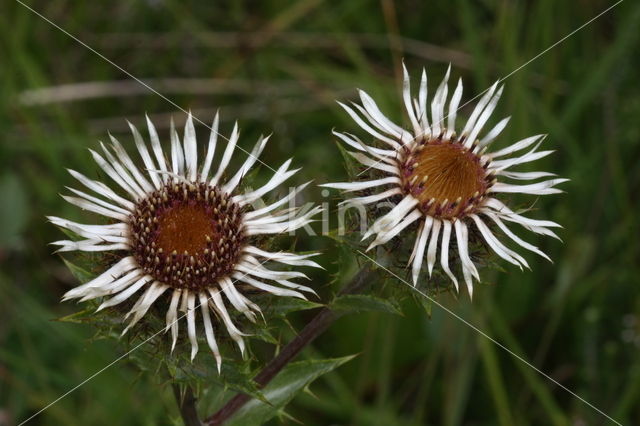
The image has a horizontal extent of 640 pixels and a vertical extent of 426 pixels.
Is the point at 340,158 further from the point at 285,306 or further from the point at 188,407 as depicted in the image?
the point at 188,407

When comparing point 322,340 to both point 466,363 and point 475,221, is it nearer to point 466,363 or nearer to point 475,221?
point 466,363

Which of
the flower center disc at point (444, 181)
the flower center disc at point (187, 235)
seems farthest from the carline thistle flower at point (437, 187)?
the flower center disc at point (187, 235)

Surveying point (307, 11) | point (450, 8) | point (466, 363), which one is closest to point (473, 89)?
point (450, 8)

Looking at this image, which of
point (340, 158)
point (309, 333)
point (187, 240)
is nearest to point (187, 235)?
point (187, 240)

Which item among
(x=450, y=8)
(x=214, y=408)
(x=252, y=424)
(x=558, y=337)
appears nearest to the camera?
(x=252, y=424)

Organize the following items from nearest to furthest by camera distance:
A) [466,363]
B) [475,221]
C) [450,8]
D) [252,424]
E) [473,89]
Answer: [475,221] → [252,424] → [466,363] → [473,89] → [450,8]

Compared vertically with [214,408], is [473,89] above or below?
above

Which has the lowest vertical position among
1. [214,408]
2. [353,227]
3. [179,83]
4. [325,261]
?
[214,408]
